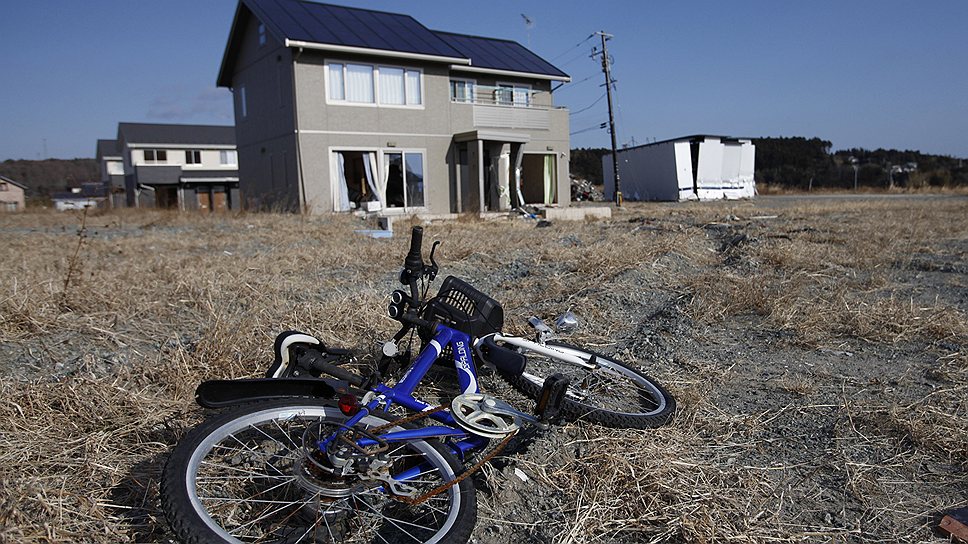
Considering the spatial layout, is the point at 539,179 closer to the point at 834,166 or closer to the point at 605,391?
the point at 605,391

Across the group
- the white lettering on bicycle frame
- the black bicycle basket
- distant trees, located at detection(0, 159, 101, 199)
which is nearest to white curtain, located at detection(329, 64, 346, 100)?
the black bicycle basket

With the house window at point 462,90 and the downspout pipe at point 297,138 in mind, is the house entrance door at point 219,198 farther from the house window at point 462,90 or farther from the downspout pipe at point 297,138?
the downspout pipe at point 297,138

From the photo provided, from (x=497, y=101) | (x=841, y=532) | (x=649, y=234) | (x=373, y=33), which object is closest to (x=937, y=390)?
(x=841, y=532)

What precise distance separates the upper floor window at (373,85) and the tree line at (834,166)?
102 feet

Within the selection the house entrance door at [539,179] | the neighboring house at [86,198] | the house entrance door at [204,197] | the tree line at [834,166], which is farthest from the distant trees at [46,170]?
the house entrance door at [539,179]

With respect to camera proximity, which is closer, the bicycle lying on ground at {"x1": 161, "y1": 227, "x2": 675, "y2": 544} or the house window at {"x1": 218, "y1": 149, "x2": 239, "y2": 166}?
the bicycle lying on ground at {"x1": 161, "y1": 227, "x2": 675, "y2": 544}

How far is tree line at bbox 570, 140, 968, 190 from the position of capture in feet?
147

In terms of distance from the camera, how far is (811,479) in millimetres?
2441

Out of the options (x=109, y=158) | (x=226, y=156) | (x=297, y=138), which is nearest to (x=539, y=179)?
(x=297, y=138)

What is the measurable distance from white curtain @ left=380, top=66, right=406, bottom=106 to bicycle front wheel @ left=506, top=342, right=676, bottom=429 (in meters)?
17.1

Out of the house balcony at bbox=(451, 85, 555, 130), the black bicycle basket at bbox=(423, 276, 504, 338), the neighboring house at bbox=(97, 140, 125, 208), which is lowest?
the black bicycle basket at bbox=(423, 276, 504, 338)

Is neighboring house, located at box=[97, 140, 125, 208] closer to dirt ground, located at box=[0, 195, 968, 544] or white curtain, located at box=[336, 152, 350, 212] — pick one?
white curtain, located at box=[336, 152, 350, 212]

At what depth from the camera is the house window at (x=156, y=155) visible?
157 feet

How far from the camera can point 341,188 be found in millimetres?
18531
